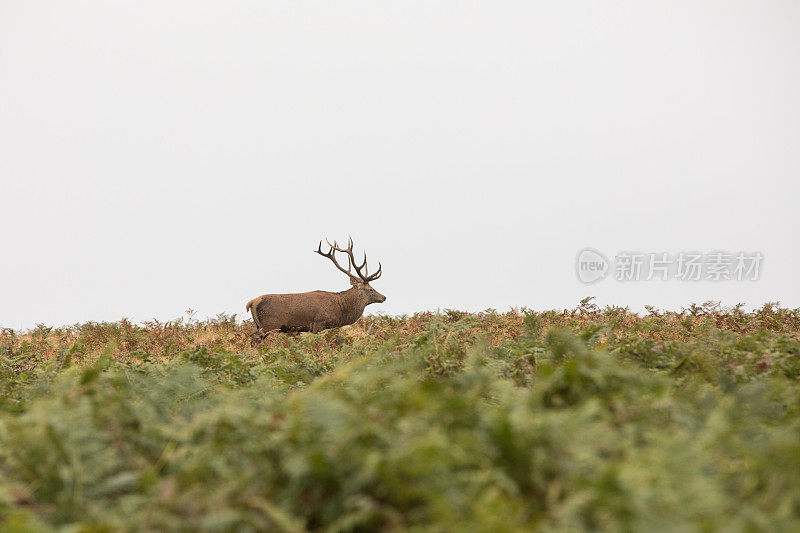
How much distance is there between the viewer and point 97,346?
1211 cm

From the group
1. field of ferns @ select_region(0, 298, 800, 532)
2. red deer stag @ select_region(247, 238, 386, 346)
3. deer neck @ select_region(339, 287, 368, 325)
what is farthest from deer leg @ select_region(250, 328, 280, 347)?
field of ferns @ select_region(0, 298, 800, 532)

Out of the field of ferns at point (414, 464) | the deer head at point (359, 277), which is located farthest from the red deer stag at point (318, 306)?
the field of ferns at point (414, 464)

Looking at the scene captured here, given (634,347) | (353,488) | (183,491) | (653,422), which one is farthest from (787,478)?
(634,347)

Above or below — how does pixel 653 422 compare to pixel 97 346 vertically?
above

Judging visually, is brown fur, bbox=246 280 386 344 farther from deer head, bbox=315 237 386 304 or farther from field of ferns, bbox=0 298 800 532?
field of ferns, bbox=0 298 800 532

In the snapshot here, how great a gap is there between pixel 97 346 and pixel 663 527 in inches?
490

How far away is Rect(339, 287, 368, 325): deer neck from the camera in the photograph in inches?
712

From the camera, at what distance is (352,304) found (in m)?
18.3

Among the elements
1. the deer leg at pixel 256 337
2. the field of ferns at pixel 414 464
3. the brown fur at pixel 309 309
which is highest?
the field of ferns at pixel 414 464

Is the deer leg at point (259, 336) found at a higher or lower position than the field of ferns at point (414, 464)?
lower

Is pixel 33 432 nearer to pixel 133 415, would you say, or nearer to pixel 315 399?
pixel 133 415

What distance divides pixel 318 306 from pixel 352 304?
122cm

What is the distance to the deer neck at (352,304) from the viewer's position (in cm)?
1809

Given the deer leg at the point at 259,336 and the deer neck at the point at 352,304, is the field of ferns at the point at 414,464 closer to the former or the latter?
the deer leg at the point at 259,336
